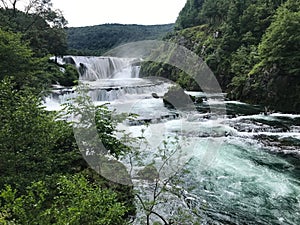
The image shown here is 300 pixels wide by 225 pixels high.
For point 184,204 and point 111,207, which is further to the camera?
point 184,204

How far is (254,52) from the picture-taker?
75.4ft

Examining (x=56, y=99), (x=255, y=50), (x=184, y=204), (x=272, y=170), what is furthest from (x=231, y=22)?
(x=184, y=204)

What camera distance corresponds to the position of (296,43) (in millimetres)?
17281

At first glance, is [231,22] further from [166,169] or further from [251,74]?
[166,169]

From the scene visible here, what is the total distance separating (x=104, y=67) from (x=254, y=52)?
21.1 m

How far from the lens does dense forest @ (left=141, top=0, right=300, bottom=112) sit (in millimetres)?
17438

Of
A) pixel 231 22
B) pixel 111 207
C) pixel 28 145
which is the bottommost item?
pixel 111 207

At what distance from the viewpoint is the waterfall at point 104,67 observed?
107ft

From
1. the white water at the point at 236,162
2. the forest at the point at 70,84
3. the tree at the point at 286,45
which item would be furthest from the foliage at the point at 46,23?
the tree at the point at 286,45

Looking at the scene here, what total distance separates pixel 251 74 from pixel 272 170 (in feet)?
45.3

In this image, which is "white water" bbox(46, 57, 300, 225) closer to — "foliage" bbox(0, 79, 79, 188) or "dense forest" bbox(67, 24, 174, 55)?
"foliage" bbox(0, 79, 79, 188)

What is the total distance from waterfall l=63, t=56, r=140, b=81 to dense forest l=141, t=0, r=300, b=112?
2247mm

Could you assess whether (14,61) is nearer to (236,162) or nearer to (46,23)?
(236,162)

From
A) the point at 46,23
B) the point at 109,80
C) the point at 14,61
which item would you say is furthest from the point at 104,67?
the point at 14,61
